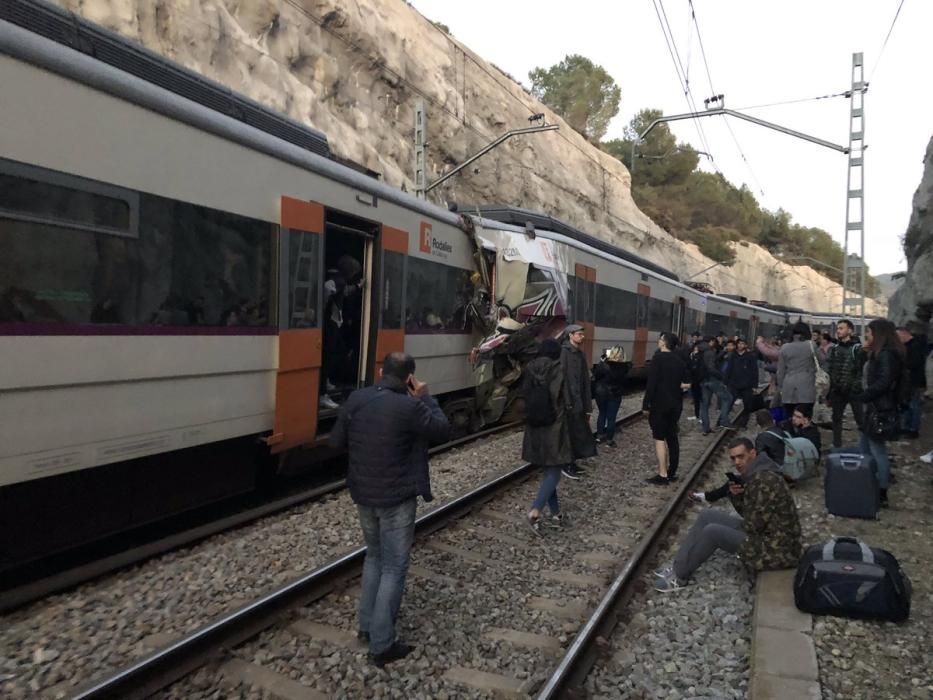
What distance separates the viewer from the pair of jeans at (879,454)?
6801mm

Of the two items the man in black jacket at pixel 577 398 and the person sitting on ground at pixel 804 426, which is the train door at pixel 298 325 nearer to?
the man in black jacket at pixel 577 398

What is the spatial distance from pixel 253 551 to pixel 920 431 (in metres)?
11.8

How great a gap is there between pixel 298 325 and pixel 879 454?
18.9 feet

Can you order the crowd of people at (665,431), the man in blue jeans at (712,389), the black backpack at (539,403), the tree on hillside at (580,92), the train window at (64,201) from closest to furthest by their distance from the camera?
the crowd of people at (665,431), the train window at (64,201), the black backpack at (539,403), the man in blue jeans at (712,389), the tree on hillside at (580,92)

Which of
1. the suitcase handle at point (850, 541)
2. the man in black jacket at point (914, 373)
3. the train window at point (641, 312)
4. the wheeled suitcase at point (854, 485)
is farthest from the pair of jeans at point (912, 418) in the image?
the suitcase handle at point (850, 541)

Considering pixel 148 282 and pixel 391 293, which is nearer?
pixel 148 282

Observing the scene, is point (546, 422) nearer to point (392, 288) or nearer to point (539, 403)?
point (539, 403)

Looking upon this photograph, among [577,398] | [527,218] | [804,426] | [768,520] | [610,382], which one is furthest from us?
[527,218]

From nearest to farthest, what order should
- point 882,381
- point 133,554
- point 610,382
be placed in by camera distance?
1. point 133,554
2. point 882,381
3. point 610,382

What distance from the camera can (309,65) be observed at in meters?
25.7

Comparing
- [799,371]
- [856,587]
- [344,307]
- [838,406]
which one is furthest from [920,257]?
[856,587]

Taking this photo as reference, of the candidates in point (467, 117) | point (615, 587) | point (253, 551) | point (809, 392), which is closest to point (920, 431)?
point (809, 392)

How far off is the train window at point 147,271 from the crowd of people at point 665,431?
1.92 m

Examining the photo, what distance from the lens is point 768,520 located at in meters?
4.88
